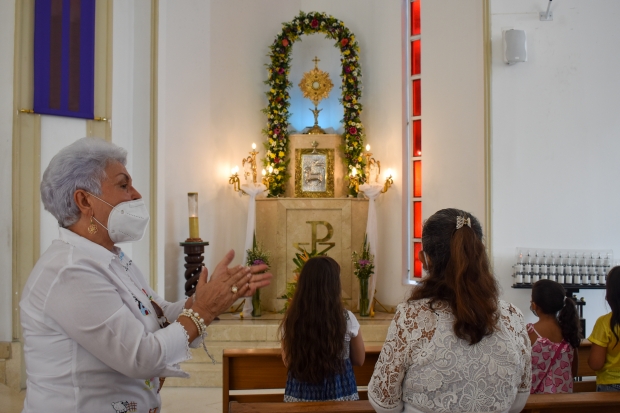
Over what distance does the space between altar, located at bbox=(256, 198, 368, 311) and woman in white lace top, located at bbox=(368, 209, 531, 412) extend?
6087 millimetres

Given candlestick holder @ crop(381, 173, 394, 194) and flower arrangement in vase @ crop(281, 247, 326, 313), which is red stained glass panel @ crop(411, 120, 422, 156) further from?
flower arrangement in vase @ crop(281, 247, 326, 313)

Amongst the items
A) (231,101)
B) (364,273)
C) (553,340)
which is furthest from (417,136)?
(553,340)

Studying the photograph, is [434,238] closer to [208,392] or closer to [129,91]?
[208,392]

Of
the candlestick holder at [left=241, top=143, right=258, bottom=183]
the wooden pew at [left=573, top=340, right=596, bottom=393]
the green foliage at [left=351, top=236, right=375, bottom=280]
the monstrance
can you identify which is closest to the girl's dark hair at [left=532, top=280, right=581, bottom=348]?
the wooden pew at [left=573, top=340, right=596, bottom=393]

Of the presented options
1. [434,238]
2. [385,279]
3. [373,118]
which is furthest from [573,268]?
[434,238]

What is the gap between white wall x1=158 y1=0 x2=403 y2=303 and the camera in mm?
7695

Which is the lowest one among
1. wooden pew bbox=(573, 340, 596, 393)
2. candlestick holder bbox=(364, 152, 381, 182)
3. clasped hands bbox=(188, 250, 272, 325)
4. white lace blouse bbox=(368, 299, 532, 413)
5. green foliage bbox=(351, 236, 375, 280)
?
wooden pew bbox=(573, 340, 596, 393)

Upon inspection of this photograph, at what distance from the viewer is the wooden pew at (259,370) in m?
3.64

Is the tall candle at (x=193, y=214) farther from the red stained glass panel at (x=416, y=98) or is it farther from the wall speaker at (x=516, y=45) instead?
the wall speaker at (x=516, y=45)

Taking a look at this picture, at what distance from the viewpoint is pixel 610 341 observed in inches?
126

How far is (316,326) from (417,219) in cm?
521

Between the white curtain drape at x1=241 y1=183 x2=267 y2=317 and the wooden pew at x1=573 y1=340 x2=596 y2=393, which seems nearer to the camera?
the wooden pew at x1=573 y1=340 x2=596 y2=393

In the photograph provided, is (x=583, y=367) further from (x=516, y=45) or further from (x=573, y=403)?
(x=516, y=45)

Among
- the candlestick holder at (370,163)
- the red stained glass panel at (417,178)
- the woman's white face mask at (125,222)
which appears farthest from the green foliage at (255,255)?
the woman's white face mask at (125,222)
